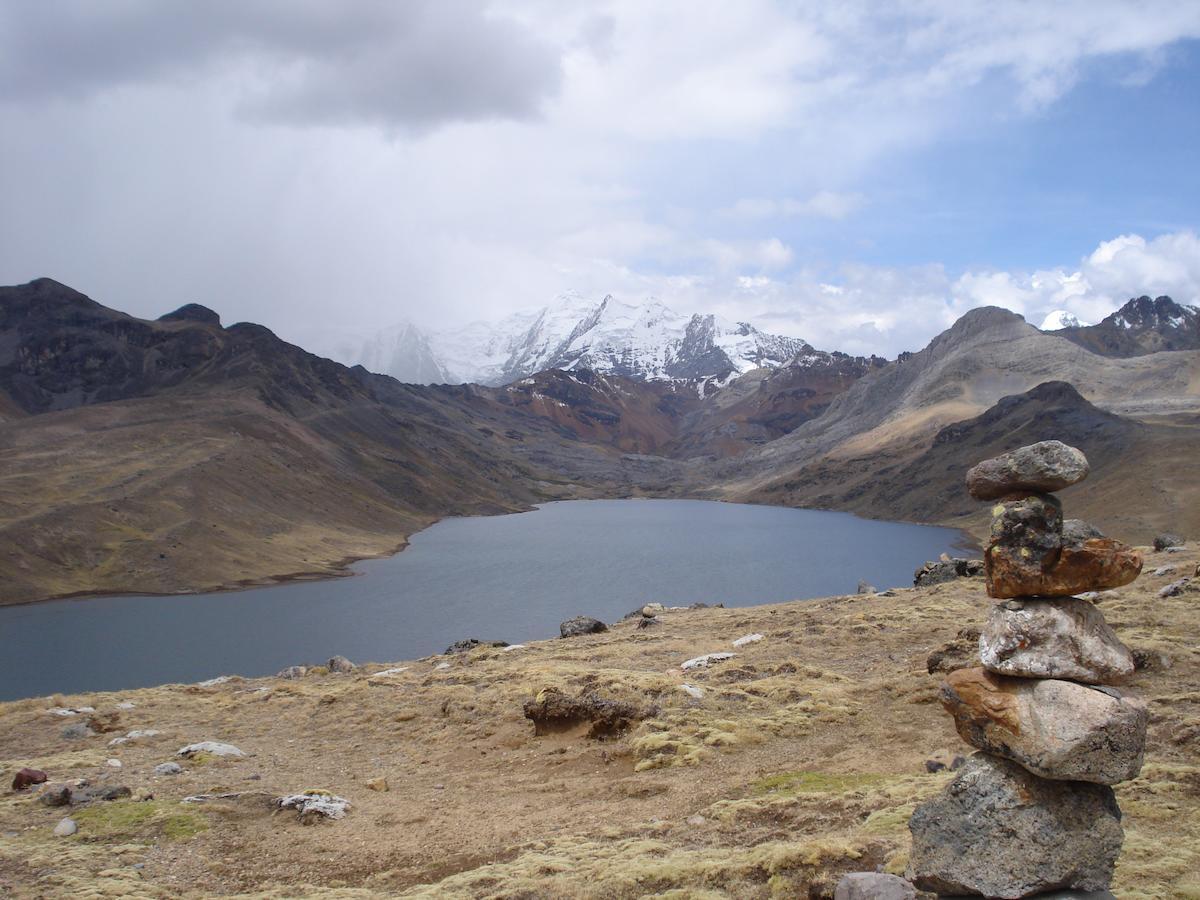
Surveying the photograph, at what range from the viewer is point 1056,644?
1037cm

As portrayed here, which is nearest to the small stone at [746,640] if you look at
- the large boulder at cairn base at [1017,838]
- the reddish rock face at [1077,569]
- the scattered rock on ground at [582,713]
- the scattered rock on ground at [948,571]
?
the scattered rock on ground at [582,713]

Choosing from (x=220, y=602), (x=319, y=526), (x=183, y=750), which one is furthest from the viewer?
(x=319, y=526)

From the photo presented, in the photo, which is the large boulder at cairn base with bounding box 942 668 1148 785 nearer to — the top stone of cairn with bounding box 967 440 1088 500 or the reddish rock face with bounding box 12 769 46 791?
the top stone of cairn with bounding box 967 440 1088 500

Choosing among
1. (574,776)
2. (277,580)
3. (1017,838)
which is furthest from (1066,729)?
(277,580)

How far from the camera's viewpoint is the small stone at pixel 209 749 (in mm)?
22234

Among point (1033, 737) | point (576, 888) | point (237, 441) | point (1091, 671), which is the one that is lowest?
point (576, 888)

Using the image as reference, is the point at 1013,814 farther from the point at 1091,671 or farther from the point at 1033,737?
the point at 1091,671

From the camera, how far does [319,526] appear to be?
14412cm

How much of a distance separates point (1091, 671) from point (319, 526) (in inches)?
5726

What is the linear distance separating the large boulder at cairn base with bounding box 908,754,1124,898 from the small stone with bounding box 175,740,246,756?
1886cm

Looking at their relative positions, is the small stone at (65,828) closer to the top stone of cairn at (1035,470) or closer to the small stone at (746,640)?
the top stone of cairn at (1035,470)

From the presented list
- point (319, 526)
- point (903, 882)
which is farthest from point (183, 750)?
point (319, 526)

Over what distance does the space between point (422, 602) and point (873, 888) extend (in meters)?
86.4

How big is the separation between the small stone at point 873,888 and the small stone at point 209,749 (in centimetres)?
1807
